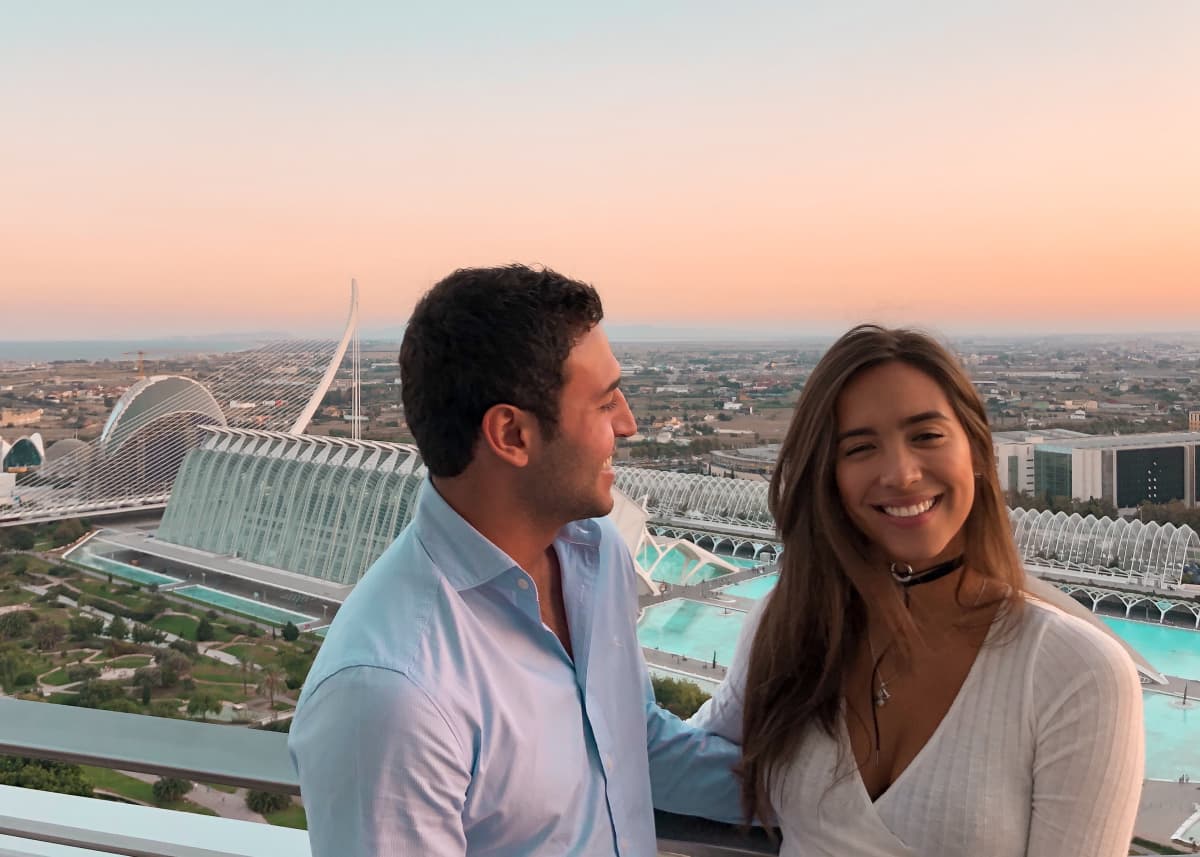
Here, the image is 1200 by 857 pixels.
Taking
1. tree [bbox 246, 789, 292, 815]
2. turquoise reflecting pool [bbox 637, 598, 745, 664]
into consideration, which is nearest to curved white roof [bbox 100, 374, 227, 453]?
turquoise reflecting pool [bbox 637, 598, 745, 664]

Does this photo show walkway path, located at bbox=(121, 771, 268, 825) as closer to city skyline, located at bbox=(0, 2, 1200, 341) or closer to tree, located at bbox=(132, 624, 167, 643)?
city skyline, located at bbox=(0, 2, 1200, 341)

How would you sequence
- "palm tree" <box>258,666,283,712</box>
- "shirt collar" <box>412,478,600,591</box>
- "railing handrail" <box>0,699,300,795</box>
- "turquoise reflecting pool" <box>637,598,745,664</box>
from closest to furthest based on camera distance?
"shirt collar" <box>412,478,600,591</box>, "railing handrail" <box>0,699,300,795</box>, "palm tree" <box>258,666,283,712</box>, "turquoise reflecting pool" <box>637,598,745,664</box>

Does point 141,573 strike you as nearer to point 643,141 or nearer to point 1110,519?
point 643,141

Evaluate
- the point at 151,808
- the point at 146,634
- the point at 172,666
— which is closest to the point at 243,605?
the point at 146,634

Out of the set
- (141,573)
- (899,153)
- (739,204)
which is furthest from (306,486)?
(899,153)

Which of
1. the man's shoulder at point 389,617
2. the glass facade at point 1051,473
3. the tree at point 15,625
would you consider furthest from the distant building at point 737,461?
the tree at point 15,625

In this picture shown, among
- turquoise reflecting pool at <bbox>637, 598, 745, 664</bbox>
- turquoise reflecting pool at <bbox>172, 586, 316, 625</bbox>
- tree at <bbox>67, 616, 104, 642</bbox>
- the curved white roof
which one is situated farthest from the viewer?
the curved white roof

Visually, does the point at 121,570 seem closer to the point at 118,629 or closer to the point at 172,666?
the point at 118,629
